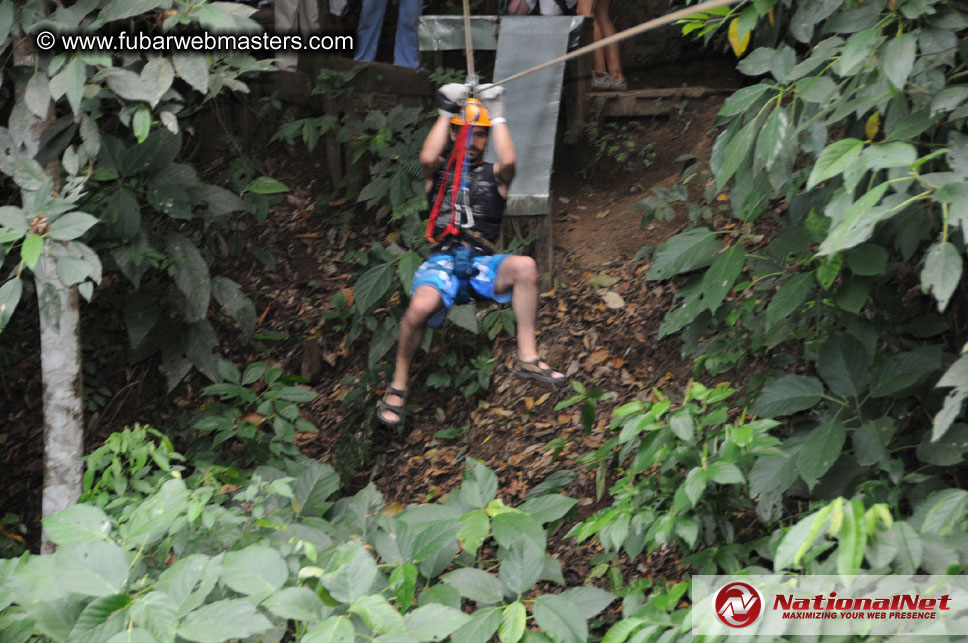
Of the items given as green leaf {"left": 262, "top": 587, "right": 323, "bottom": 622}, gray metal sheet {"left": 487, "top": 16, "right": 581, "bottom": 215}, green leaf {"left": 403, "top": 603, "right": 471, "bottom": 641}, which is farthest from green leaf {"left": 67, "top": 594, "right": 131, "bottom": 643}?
gray metal sheet {"left": 487, "top": 16, "right": 581, "bottom": 215}

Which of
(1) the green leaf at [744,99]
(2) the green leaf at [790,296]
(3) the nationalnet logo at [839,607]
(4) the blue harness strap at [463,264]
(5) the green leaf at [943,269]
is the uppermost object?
(1) the green leaf at [744,99]

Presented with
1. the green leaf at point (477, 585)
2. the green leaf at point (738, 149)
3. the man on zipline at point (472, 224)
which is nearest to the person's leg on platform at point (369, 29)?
the man on zipline at point (472, 224)

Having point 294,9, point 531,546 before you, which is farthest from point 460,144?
point 294,9

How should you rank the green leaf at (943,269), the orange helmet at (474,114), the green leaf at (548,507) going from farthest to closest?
1. the orange helmet at (474,114)
2. the green leaf at (548,507)
3. the green leaf at (943,269)

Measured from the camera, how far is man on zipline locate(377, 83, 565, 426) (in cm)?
403

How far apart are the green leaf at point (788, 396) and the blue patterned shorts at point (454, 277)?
52.8 inches

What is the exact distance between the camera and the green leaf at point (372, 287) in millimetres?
5320

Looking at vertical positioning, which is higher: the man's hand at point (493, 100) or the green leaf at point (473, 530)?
the man's hand at point (493, 100)

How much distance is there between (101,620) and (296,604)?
573 millimetres

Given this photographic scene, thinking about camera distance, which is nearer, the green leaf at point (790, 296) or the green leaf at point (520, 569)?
the green leaf at point (520, 569)

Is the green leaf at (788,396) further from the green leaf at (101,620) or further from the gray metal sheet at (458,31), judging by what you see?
the gray metal sheet at (458,31)

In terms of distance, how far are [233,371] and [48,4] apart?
2183mm

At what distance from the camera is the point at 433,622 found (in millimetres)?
2490

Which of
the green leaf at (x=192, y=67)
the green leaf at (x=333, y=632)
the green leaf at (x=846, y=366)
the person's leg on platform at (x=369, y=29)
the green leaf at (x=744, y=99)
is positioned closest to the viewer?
the green leaf at (x=333, y=632)
